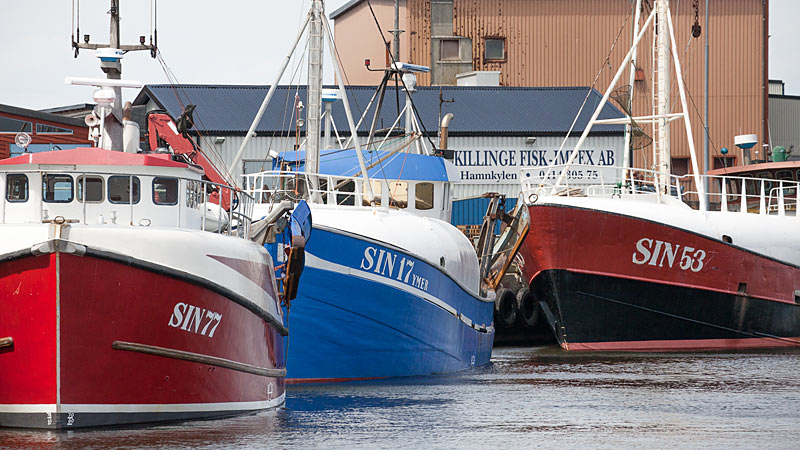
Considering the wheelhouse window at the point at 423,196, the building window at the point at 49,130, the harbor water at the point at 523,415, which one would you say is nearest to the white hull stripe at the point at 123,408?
the harbor water at the point at 523,415

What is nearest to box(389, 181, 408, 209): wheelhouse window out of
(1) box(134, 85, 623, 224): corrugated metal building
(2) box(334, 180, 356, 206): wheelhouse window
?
(2) box(334, 180, 356, 206): wheelhouse window

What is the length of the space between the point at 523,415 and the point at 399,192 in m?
8.04

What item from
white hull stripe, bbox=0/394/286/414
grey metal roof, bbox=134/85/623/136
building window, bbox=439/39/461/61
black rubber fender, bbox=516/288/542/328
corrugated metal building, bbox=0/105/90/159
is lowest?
black rubber fender, bbox=516/288/542/328

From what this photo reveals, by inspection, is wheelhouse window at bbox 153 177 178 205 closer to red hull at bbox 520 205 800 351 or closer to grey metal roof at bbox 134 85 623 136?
red hull at bbox 520 205 800 351

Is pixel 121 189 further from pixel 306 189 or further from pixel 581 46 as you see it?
pixel 581 46

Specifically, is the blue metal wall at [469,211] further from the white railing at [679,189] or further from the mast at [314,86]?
the mast at [314,86]

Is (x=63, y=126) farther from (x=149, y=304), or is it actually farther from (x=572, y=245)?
(x=149, y=304)

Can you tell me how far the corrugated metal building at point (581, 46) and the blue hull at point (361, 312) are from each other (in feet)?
96.5

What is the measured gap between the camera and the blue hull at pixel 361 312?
16.6 meters

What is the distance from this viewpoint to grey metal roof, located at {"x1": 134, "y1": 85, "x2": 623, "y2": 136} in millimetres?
37438

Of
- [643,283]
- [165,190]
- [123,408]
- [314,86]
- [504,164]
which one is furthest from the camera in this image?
[504,164]

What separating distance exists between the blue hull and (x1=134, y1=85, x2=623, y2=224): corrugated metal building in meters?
18.6

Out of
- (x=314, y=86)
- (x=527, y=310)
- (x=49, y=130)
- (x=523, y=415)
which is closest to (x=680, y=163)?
(x=527, y=310)

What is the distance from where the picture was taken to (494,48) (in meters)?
47.8
